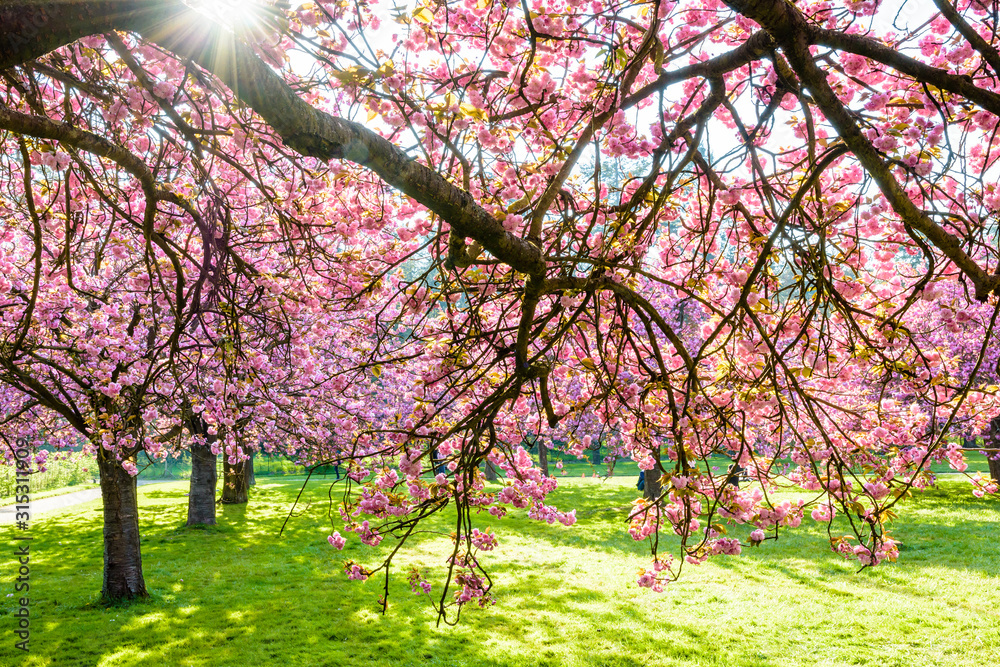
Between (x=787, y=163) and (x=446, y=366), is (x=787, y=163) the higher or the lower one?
the higher one

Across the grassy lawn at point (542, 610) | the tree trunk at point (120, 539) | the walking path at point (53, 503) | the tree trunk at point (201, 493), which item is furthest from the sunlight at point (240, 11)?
the walking path at point (53, 503)

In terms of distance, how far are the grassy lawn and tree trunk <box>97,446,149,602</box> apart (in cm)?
32

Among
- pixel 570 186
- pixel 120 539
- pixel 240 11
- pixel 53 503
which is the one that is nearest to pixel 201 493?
pixel 120 539

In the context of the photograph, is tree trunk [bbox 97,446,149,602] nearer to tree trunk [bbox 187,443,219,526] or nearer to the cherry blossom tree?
the cherry blossom tree

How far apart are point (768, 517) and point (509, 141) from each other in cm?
278

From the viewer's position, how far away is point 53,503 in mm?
20234

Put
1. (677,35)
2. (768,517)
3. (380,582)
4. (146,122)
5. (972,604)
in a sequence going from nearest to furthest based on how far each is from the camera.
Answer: (768,517)
(146,122)
(677,35)
(972,604)
(380,582)

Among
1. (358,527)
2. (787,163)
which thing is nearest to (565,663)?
(358,527)

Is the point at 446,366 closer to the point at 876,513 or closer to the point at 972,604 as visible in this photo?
the point at 876,513

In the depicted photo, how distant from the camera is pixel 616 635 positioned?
722 centimetres

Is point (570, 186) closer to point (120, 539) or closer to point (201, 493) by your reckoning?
point (120, 539)

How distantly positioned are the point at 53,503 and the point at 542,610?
1884cm

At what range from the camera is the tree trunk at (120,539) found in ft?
26.9

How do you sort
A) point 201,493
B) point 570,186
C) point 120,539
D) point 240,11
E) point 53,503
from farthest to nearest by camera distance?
point 53,503, point 201,493, point 120,539, point 570,186, point 240,11
